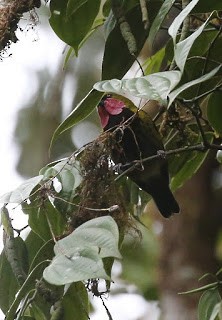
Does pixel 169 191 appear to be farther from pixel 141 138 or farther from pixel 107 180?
pixel 107 180

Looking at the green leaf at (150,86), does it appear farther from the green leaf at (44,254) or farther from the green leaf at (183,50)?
the green leaf at (44,254)

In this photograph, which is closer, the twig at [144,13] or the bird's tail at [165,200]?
the twig at [144,13]

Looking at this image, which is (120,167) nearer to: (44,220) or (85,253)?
(44,220)

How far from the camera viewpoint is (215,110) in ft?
4.72

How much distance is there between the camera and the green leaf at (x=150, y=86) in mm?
1023

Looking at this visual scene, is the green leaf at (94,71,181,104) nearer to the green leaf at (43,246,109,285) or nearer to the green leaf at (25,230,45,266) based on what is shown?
the green leaf at (43,246,109,285)

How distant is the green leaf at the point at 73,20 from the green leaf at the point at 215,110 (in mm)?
248

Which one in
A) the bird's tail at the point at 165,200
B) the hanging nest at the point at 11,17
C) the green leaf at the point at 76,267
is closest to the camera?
the green leaf at the point at 76,267

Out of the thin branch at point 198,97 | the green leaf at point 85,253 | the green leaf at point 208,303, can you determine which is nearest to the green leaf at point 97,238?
the green leaf at point 85,253

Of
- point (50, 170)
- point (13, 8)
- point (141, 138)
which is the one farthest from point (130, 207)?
point (13, 8)

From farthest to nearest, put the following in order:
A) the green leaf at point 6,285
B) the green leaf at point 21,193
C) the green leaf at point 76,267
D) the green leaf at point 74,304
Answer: the green leaf at point 6,285, the green leaf at point 74,304, the green leaf at point 21,193, the green leaf at point 76,267

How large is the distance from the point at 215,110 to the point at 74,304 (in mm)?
403

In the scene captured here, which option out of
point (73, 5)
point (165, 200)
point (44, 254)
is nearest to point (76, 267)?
point (44, 254)

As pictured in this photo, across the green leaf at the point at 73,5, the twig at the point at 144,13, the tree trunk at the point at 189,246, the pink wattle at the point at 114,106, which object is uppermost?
the green leaf at the point at 73,5
